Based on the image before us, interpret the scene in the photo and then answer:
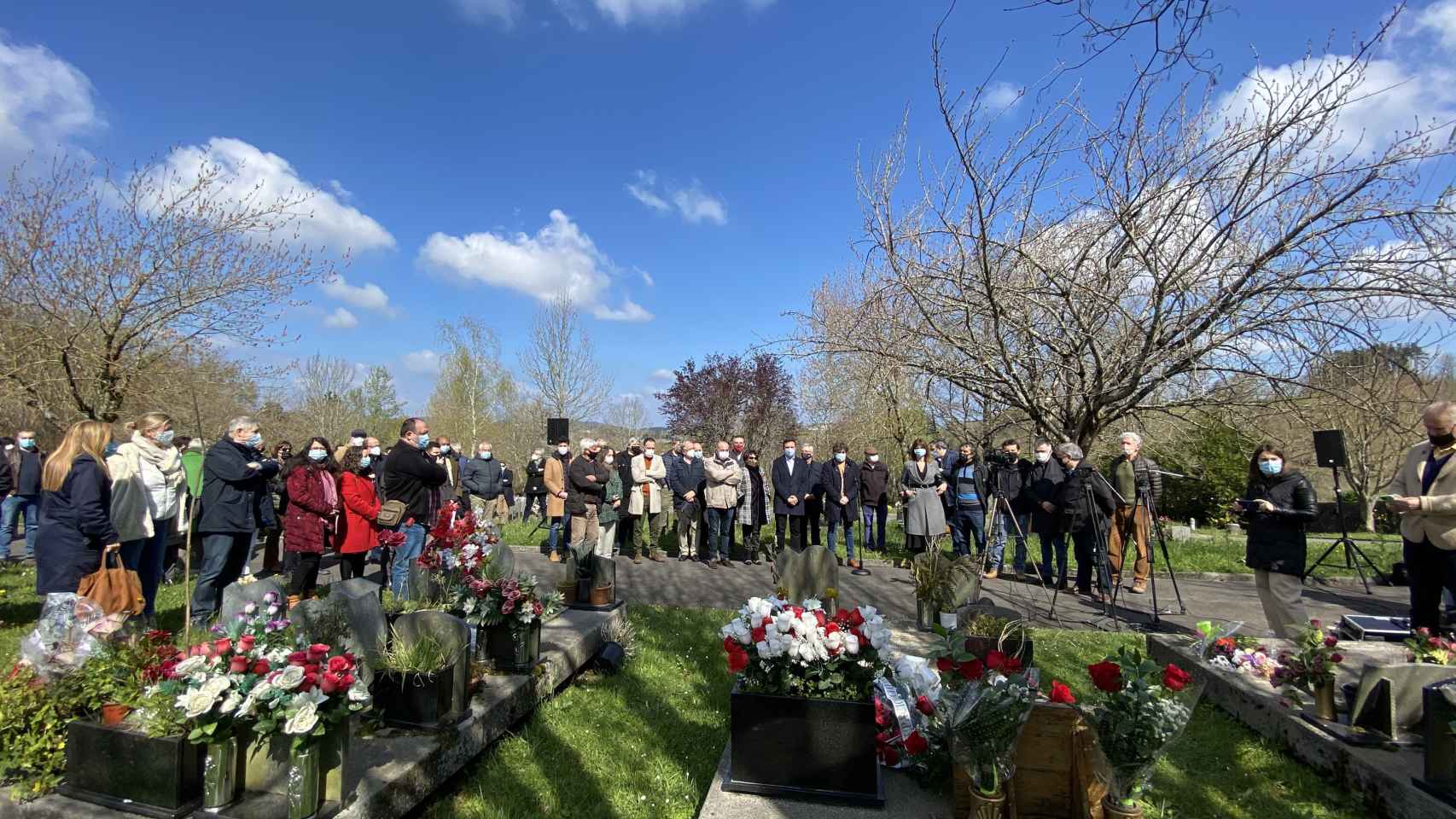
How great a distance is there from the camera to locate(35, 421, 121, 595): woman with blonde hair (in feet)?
17.1

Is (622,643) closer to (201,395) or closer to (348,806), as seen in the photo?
(348,806)

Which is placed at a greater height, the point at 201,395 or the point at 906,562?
the point at 201,395

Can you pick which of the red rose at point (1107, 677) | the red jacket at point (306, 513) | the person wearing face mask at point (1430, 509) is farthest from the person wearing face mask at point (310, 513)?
the person wearing face mask at point (1430, 509)

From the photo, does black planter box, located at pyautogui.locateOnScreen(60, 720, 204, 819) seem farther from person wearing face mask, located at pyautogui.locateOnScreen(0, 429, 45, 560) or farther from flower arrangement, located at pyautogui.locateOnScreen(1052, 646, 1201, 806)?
person wearing face mask, located at pyautogui.locateOnScreen(0, 429, 45, 560)

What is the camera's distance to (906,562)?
1104 centimetres

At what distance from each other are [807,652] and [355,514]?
18.3ft

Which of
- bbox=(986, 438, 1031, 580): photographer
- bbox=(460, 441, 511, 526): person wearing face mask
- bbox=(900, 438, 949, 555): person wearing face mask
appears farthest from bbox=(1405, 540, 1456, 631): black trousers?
bbox=(460, 441, 511, 526): person wearing face mask

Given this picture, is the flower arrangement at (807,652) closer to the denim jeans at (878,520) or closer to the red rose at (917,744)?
the red rose at (917,744)

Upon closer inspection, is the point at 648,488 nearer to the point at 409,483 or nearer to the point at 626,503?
the point at 626,503

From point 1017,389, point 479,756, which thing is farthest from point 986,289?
point 479,756

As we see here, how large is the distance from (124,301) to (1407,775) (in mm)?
13783

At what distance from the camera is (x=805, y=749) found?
3469 mm

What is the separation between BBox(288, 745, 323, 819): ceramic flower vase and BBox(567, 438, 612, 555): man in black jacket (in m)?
7.06

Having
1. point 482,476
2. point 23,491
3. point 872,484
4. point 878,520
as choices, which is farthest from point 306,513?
point 878,520
